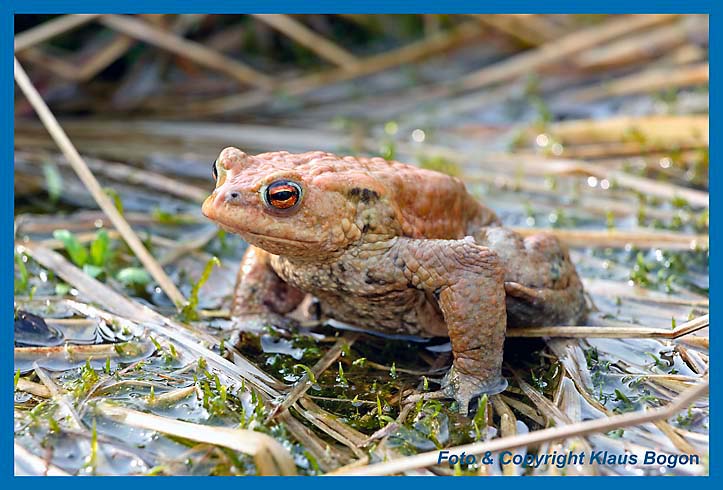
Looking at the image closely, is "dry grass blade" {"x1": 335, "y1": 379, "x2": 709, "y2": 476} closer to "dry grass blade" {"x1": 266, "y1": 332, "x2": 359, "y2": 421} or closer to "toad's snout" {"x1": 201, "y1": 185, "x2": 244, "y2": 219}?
"dry grass blade" {"x1": 266, "y1": 332, "x2": 359, "y2": 421}

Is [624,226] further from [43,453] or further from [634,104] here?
[43,453]

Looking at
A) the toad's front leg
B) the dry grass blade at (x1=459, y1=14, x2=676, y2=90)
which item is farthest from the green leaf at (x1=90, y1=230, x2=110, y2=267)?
the dry grass blade at (x1=459, y1=14, x2=676, y2=90)

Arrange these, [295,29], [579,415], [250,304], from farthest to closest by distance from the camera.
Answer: [295,29]
[250,304]
[579,415]

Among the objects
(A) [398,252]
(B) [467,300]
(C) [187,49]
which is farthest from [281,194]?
(C) [187,49]

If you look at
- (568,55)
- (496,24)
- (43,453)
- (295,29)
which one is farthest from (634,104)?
(43,453)

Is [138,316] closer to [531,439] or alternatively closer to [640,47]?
[531,439]

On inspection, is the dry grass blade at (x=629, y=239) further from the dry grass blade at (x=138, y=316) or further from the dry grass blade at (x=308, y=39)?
the dry grass blade at (x=308, y=39)
